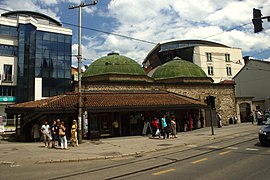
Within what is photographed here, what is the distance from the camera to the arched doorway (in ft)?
111

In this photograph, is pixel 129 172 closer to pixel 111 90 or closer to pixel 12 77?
pixel 111 90

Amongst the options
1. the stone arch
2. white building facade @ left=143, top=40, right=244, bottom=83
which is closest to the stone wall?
the stone arch

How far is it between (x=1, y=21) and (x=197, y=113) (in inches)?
1550

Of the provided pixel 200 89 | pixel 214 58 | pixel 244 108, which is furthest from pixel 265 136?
pixel 214 58

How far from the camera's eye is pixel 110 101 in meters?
20.9

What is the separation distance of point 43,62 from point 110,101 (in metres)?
30.3

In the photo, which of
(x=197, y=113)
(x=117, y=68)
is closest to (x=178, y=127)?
(x=197, y=113)

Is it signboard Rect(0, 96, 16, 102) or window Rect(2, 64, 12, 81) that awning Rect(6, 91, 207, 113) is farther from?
window Rect(2, 64, 12, 81)

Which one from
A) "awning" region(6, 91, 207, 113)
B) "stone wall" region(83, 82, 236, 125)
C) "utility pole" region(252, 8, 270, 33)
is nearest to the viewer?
"utility pole" region(252, 8, 270, 33)

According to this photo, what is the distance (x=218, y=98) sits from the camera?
101 ft

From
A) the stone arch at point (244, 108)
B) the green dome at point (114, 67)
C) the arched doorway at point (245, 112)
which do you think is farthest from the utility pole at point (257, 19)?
the arched doorway at point (245, 112)

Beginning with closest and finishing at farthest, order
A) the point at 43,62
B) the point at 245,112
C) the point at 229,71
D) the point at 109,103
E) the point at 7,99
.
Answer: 1. the point at 109,103
2. the point at 245,112
3. the point at 7,99
4. the point at 43,62
5. the point at 229,71

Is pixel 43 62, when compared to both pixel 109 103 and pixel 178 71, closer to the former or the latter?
pixel 178 71

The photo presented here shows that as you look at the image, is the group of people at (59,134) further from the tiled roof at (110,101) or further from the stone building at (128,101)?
the tiled roof at (110,101)
